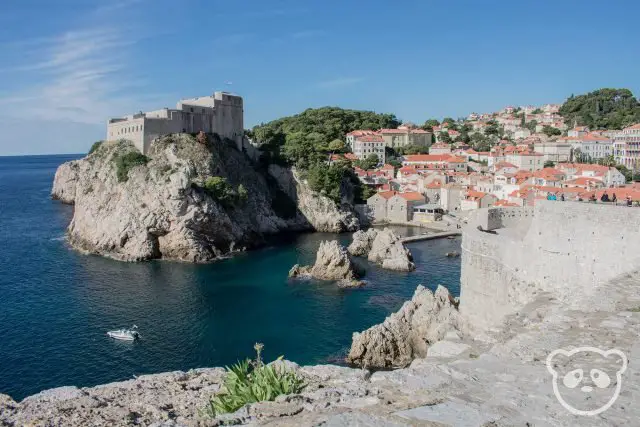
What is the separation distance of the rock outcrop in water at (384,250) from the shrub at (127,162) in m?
20.8

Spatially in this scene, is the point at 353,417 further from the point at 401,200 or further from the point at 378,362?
the point at 401,200

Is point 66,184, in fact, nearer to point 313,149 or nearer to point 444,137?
point 313,149

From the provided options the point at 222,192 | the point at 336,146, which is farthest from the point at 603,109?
the point at 222,192

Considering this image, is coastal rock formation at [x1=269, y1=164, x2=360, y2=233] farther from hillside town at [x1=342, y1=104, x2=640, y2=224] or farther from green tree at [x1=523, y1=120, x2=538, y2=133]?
green tree at [x1=523, y1=120, x2=538, y2=133]

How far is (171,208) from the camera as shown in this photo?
43281 millimetres

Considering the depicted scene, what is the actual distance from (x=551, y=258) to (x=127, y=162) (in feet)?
137

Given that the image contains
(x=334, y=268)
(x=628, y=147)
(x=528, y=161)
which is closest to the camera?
(x=334, y=268)

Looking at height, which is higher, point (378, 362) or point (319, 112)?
point (319, 112)

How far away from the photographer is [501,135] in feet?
374

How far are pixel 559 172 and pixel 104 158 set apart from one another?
50.3m

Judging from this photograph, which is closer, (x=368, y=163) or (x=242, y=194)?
(x=242, y=194)

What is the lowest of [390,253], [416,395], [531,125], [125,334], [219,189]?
[125,334]

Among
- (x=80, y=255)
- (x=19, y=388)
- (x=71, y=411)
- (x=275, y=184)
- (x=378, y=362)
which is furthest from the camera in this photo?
(x=275, y=184)

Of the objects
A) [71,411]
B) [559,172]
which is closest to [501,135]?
[559,172]
